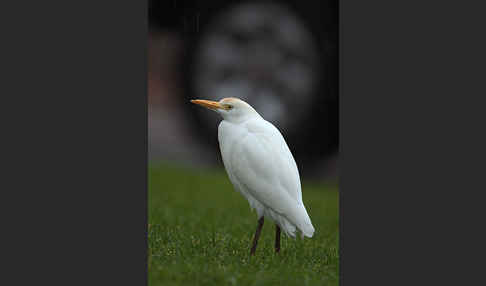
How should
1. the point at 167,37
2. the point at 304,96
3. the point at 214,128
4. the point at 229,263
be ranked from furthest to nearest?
1. the point at 214,128
2. the point at 304,96
3. the point at 167,37
4. the point at 229,263

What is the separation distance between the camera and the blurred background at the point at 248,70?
265 inches

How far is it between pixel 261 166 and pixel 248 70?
2412 mm

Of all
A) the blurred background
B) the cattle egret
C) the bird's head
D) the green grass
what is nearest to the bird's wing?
the cattle egret

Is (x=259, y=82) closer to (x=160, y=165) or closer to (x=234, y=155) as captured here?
(x=234, y=155)

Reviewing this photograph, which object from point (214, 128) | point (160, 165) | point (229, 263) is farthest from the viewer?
point (160, 165)

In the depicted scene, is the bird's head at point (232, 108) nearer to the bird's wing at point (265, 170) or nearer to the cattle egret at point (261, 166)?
the cattle egret at point (261, 166)

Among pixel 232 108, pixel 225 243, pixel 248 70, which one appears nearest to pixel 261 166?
pixel 232 108

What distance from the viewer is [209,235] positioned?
7.10 metres

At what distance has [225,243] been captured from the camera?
666cm

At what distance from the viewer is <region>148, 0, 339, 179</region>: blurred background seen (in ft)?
22.1

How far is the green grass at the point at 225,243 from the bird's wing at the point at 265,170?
0.70 meters

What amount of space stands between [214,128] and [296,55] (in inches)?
65.6

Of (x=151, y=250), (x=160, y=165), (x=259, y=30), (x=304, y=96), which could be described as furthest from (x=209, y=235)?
(x=160, y=165)

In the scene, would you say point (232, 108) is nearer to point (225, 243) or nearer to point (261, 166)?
point (261, 166)
